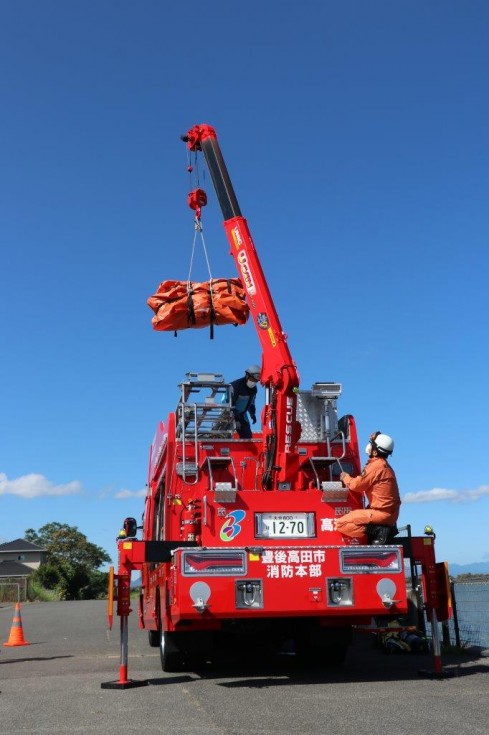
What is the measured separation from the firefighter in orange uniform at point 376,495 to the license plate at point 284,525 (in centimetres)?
33

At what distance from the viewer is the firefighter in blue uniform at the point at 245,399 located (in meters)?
10.6

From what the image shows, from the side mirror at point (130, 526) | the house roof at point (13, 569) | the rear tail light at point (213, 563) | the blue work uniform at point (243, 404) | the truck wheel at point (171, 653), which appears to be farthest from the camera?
the house roof at point (13, 569)

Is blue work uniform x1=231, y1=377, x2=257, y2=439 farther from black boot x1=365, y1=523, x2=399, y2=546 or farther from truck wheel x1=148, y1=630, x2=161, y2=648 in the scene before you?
truck wheel x1=148, y1=630, x2=161, y2=648

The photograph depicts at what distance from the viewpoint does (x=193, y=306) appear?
36.4ft

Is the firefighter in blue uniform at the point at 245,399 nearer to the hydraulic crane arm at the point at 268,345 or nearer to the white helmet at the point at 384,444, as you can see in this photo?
the hydraulic crane arm at the point at 268,345

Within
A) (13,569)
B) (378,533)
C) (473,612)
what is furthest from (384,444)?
(13,569)

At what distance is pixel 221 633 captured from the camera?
959 centimetres

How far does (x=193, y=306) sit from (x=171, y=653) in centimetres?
451

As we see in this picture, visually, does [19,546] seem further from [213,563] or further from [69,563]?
[213,563]

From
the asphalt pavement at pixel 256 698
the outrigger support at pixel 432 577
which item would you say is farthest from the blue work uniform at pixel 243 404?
the asphalt pavement at pixel 256 698

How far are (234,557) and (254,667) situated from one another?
2371mm

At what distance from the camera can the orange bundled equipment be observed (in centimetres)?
1106

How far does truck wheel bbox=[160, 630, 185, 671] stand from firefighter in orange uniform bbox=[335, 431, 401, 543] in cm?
225

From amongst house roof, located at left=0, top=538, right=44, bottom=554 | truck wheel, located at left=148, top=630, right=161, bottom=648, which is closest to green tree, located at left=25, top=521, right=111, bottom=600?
house roof, located at left=0, top=538, right=44, bottom=554
